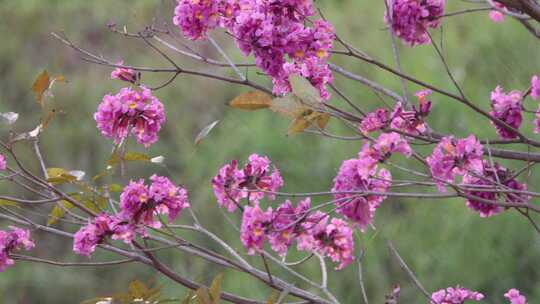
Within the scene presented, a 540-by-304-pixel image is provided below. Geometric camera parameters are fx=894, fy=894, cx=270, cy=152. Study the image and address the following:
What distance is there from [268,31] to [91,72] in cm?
366

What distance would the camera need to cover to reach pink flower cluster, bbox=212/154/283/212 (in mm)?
1341

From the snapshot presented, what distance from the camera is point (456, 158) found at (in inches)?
47.3

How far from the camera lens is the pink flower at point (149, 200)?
1.29 metres

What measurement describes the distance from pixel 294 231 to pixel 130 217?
9.5 inches

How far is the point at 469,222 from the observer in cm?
328

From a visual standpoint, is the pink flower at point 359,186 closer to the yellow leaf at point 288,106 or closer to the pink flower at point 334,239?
the pink flower at point 334,239

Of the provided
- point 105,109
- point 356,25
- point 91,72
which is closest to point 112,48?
point 91,72

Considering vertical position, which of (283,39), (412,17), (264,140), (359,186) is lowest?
(359,186)

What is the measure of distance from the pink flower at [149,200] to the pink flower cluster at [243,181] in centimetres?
6

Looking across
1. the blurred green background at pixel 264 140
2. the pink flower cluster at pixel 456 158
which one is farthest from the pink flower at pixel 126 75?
the blurred green background at pixel 264 140

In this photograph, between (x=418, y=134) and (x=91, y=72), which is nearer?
(x=418, y=134)

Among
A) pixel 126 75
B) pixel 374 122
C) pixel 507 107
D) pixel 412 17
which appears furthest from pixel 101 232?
pixel 507 107

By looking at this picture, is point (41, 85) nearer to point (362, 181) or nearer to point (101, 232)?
point (101, 232)

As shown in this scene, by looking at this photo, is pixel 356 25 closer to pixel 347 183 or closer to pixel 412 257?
pixel 412 257
